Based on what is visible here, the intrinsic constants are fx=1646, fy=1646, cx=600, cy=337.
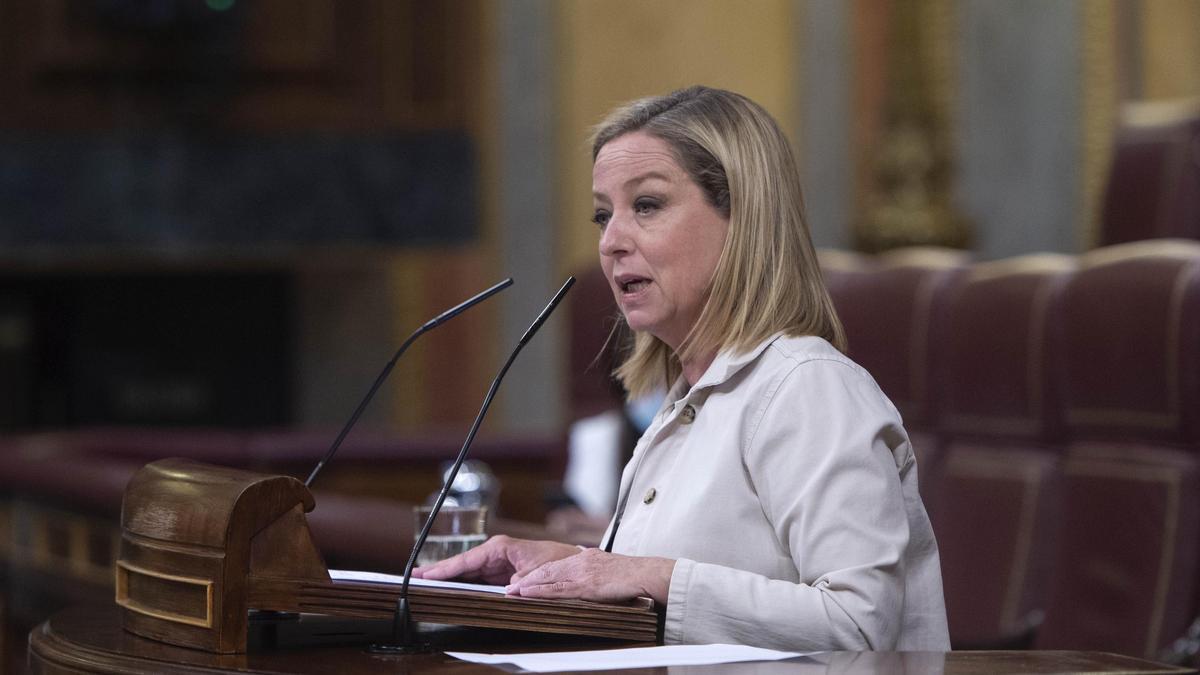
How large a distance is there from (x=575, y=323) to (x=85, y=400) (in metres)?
2.87

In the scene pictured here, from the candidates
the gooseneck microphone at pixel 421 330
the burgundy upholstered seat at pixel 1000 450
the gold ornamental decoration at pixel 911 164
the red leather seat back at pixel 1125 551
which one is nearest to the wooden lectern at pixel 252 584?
the gooseneck microphone at pixel 421 330

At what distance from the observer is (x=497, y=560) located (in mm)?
1688

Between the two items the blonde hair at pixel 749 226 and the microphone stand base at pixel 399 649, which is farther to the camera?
the blonde hair at pixel 749 226

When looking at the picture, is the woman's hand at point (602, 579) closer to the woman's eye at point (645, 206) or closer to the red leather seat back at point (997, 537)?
the woman's eye at point (645, 206)

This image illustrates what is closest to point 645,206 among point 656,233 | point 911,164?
point 656,233

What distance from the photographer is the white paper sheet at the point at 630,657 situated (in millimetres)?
1330

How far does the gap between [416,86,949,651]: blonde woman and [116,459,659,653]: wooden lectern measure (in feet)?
0.15

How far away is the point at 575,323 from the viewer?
584 centimetres

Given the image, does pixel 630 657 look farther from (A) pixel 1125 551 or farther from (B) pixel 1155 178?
(B) pixel 1155 178

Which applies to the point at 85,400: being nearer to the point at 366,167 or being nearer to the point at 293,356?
the point at 293,356

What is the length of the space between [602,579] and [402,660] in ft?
0.69

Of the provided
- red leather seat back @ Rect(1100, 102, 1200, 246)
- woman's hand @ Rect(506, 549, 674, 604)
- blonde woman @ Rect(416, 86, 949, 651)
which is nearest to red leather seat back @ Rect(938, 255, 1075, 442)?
red leather seat back @ Rect(1100, 102, 1200, 246)

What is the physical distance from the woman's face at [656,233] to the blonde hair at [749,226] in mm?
13

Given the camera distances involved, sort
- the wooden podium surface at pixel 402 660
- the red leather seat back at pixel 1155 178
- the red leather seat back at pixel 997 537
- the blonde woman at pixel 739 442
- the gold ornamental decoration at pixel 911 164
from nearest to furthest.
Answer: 1. the wooden podium surface at pixel 402 660
2. the blonde woman at pixel 739 442
3. the red leather seat back at pixel 997 537
4. the red leather seat back at pixel 1155 178
5. the gold ornamental decoration at pixel 911 164
